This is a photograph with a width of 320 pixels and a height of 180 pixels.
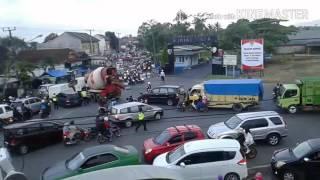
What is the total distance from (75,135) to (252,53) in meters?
22.5

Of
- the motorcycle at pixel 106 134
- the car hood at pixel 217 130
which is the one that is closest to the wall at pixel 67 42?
the motorcycle at pixel 106 134

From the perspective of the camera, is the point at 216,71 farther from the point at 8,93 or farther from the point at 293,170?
the point at 293,170

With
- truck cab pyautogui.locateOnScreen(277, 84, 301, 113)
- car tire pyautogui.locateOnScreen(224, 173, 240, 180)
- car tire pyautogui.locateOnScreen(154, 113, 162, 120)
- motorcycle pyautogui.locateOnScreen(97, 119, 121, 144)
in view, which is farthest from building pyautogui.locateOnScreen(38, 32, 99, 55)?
car tire pyautogui.locateOnScreen(224, 173, 240, 180)

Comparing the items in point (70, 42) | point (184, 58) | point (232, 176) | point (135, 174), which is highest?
point (70, 42)

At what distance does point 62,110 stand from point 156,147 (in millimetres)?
17051

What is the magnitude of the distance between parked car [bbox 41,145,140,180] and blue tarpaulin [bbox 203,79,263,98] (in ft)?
46.3

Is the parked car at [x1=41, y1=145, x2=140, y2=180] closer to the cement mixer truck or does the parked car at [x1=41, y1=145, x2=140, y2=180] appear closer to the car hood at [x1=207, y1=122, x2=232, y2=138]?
the car hood at [x1=207, y1=122, x2=232, y2=138]

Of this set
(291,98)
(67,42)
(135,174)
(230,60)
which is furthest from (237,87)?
(67,42)

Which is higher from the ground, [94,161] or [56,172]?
[94,161]

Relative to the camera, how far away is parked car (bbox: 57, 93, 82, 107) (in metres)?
32.8

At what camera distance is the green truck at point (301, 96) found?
2502 cm

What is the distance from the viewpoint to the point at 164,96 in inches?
1203

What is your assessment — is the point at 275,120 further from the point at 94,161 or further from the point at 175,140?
the point at 94,161

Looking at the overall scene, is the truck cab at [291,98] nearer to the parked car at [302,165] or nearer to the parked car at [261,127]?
the parked car at [261,127]
